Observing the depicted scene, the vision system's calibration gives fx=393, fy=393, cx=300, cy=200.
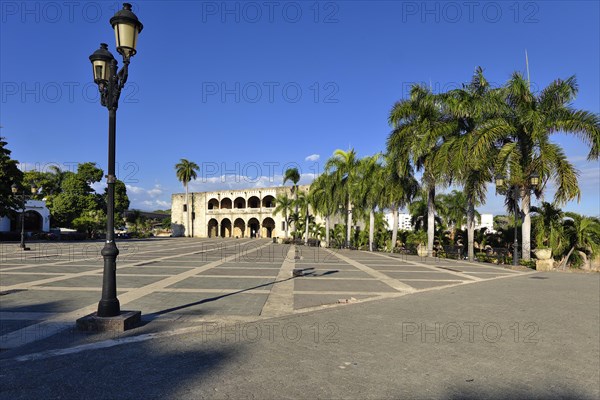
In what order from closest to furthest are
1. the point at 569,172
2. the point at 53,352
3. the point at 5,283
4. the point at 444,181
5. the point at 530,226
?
the point at 53,352, the point at 5,283, the point at 569,172, the point at 530,226, the point at 444,181

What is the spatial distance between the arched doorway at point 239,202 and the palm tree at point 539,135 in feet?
192

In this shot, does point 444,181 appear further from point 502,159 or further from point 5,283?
point 5,283

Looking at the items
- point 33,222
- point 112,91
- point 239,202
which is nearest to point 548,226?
point 112,91

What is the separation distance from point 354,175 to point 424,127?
10.4 meters

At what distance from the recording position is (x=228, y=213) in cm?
7081

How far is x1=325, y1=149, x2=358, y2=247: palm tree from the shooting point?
33.3 meters

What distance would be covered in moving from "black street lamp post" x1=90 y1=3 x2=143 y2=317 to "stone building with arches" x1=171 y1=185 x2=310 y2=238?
59.2 m

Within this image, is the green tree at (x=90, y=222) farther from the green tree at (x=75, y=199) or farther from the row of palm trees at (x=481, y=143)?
the row of palm trees at (x=481, y=143)

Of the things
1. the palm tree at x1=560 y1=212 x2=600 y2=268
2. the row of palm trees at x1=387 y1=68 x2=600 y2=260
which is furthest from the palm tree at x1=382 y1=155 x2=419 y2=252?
the palm tree at x1=560 y1=212 x2=600 y2=268


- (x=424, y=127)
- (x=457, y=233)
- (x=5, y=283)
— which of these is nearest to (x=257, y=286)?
(x=5, y=283)

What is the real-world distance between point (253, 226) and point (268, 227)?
409 centimetres

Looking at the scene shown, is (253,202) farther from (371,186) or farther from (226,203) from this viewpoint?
(371,186)

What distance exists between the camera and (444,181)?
71.1 ft

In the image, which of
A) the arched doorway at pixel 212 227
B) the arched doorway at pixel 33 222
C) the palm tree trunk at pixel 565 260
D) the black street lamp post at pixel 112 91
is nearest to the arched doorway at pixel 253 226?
the arched doorway at pixel 212 227
